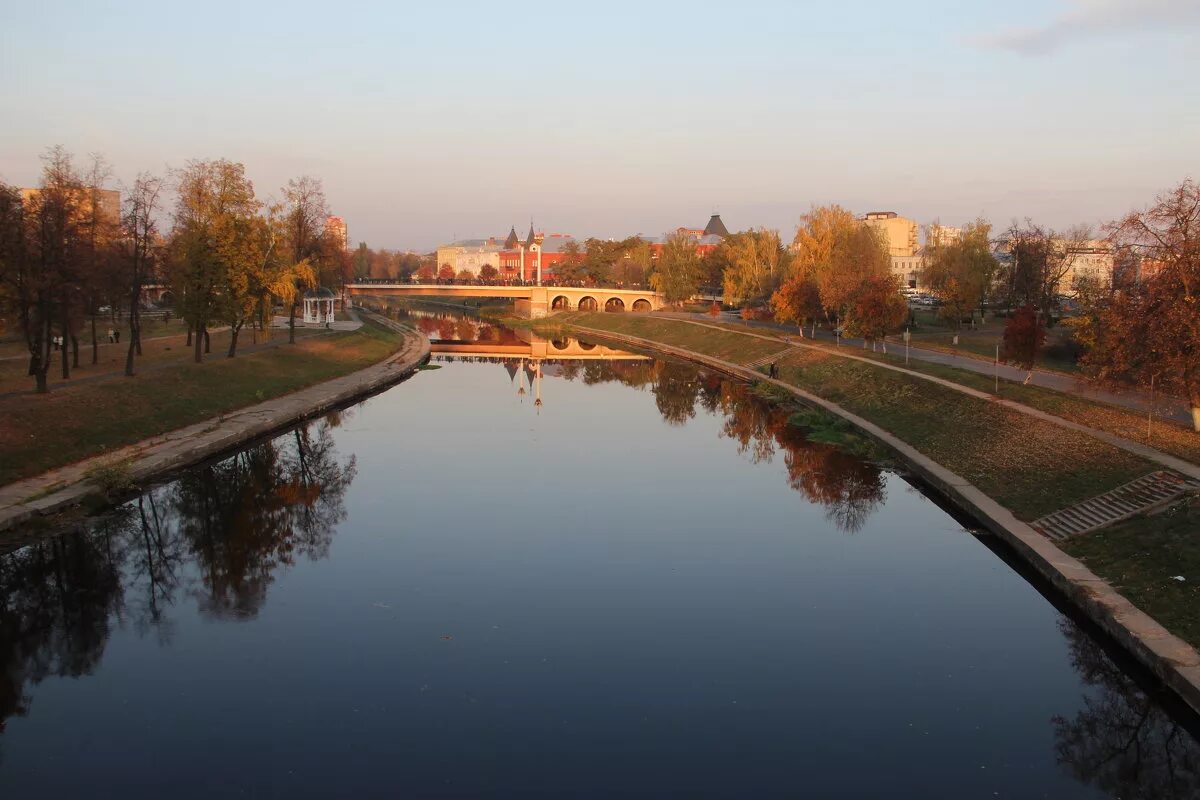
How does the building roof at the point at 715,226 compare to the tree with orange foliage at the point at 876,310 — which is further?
the building roof at the point at 715,226

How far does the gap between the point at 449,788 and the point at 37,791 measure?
16.2ft

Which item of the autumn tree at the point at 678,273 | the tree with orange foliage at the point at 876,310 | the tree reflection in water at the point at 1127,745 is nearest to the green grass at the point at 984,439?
the tree with orange foliage at the point at 876,310

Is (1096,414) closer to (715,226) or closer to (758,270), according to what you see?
(758,270)

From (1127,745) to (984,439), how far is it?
54.9 ft

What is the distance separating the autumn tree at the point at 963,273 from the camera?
57406 millimetres

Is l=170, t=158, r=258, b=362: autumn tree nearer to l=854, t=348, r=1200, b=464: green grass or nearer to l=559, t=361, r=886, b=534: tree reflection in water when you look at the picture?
l=559, t=361, r=886, b=534: tree reflection in water

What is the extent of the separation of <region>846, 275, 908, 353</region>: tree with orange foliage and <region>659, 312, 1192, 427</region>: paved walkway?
187 centimetres

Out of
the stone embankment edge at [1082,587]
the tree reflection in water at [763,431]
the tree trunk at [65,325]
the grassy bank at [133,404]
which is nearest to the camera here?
the stone embankment edge at [1082,587]

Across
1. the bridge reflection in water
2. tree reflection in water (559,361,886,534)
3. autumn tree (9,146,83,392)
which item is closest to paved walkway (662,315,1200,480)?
tree reflection in water (559,361,886,534)

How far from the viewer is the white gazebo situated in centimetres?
7025

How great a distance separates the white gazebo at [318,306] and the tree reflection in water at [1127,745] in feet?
209

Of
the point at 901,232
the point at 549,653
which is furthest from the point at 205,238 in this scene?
the point at 901,232

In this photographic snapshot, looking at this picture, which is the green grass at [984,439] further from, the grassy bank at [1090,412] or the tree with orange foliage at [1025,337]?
the tree with orange foliage at [1025,337]

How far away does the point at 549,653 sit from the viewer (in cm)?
1511
